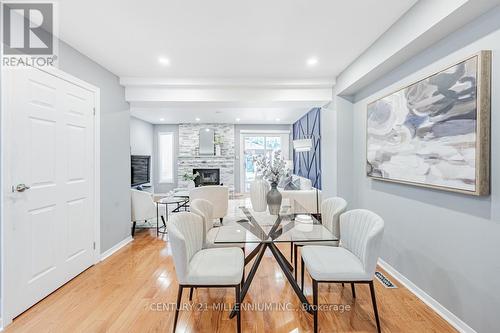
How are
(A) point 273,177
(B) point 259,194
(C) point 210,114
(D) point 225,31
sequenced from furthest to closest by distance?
1. (C) point 210,114
2. (B) point 259,194
3. (A) point 273,177
4. (D) point 225,31

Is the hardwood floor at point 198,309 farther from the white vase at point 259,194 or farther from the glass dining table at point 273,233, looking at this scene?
the white vase at point 259,194

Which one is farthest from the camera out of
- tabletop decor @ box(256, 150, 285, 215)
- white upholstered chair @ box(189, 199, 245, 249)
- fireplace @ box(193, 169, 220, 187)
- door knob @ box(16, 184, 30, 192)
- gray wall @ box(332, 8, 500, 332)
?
fireplace @ box(193, 169, 220, 187)

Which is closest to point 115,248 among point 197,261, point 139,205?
point 139,205

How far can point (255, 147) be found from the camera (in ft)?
25.3

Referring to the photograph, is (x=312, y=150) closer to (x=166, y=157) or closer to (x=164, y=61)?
(x=164, y=61)

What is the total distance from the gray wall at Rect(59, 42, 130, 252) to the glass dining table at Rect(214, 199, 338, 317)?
1.90 metres

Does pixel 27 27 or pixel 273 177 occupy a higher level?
pixel 27 27

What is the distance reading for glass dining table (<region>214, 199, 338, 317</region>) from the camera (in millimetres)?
1822

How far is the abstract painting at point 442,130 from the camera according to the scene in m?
1.42

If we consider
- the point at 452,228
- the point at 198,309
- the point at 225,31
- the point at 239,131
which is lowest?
the point at 198,309

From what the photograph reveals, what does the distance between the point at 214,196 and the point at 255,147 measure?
159 inches

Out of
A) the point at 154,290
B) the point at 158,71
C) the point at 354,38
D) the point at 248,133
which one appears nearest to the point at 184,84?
the point at 158,71

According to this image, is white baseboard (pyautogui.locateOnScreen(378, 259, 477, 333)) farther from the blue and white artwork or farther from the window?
the window

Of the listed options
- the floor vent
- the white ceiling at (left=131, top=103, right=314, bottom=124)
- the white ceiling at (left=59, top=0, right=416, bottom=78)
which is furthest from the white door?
the floor vent
